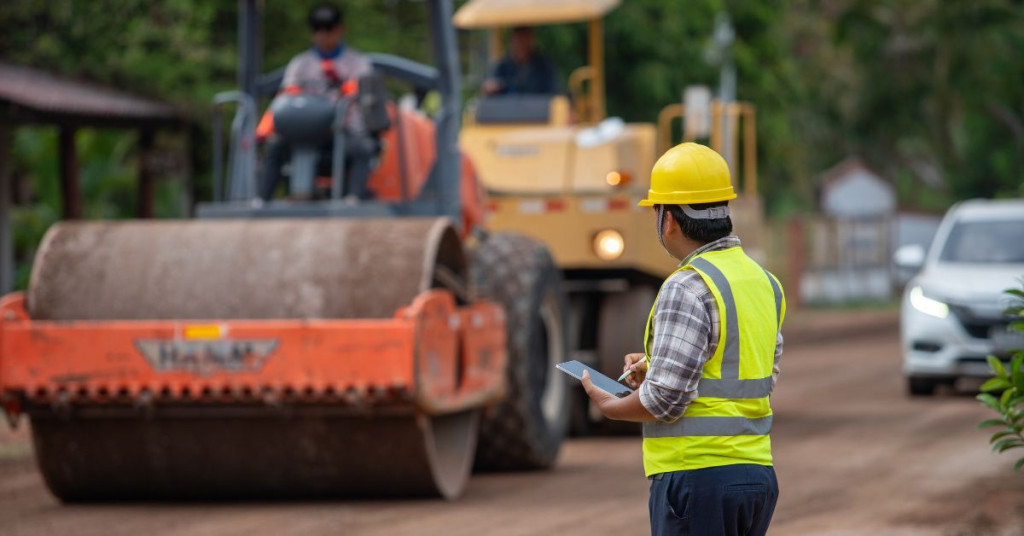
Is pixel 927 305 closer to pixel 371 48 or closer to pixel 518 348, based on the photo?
pixel 518 348

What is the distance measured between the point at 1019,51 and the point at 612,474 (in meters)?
5.25

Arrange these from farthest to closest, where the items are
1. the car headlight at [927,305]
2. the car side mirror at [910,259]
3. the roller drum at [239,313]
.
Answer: the car headlight at [927,305], the car side mirror at [910,259], the roller drum at [239,313]

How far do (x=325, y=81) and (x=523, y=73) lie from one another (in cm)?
422

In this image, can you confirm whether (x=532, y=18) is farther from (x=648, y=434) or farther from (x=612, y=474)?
(x=648, y=434)

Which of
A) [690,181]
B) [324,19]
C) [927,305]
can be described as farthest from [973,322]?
[690,181]

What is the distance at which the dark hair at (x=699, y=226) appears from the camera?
5.39 meters

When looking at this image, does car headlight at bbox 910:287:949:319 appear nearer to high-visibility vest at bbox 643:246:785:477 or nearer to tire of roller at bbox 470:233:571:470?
tire of roller at bbox 470:233:571:470

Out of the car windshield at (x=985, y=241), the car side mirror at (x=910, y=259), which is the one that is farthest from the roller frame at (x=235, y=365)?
the car windshield at (x=985, y=241)

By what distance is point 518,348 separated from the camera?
12086mm

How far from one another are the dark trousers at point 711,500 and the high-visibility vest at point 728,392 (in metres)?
0.03

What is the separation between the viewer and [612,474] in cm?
1259

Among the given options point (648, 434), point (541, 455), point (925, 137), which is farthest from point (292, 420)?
point (925, 137)

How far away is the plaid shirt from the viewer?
17.0 feet

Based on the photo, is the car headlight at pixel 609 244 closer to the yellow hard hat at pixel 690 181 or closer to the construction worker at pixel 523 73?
the construction worker at pixel 523 73
